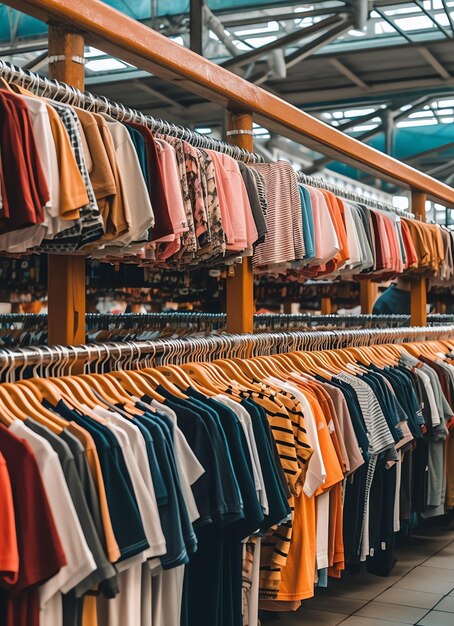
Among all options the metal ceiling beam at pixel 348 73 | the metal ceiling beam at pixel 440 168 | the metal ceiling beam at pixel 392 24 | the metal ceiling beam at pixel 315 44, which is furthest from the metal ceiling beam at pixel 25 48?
the metal ceiling beam at pixel 440 168

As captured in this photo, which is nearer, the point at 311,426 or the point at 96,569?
the point at 96,569

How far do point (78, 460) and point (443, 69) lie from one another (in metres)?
11.8

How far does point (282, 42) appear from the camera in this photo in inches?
417

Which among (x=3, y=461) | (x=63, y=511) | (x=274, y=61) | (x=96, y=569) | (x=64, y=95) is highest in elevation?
(x=274, y=61)

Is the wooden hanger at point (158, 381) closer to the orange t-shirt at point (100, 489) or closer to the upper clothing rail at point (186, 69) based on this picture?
the orange t-shirt at point (100, 489)

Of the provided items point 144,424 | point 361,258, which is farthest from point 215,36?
point 144,424

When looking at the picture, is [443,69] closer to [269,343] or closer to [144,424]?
[269,343]

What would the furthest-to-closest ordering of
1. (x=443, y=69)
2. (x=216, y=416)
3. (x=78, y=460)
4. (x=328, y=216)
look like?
(x=443, y=69), (x=328, y=216), (x=216, y=416), (x=78, y=460)

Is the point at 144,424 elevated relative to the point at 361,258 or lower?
lower

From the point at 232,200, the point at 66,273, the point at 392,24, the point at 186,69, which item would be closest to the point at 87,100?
the point at 66,273

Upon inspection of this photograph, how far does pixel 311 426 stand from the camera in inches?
144

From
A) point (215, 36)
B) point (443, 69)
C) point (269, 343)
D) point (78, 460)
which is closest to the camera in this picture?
point (78, 460)

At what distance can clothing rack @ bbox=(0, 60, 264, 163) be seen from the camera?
289cm

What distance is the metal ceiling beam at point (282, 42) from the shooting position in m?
10.0
